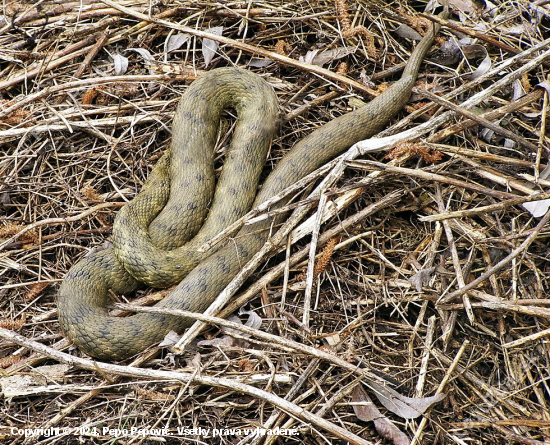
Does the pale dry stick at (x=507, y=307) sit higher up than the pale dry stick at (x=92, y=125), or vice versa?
the pale dry stick at (x=92, y=125)

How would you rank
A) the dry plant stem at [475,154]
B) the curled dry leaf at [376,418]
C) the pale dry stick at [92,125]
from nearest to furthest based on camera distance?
the curled dry leaf at [376,418] → the dry plant stem at [475,154] → the pale dry stick at [92,125]

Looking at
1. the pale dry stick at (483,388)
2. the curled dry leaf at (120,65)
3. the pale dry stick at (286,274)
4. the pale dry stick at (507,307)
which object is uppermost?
the curled dry leaf at (120,65)

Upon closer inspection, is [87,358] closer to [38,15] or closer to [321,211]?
[321,211]

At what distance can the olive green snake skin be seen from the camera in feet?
14.4

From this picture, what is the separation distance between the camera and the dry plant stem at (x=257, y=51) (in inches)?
218

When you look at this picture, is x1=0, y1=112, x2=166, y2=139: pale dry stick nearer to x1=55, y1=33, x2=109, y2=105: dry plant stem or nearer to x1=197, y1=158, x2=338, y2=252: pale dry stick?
x1=55, y1=33, x2=109, y2=105: dry plant stem

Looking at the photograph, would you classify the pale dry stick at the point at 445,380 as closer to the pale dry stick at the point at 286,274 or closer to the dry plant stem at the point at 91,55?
the pale dry stick at the point at 286,274

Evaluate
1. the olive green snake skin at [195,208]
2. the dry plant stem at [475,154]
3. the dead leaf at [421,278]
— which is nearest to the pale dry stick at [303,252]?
the olive green snake skin at [195,208]

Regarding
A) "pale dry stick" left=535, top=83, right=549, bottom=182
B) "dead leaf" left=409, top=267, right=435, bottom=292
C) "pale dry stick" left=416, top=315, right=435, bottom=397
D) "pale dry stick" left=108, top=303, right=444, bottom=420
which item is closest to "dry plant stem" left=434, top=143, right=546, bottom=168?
"pale dry stick" left=535, top=83, right=549, bottom=182

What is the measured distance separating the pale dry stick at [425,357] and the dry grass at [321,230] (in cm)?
2

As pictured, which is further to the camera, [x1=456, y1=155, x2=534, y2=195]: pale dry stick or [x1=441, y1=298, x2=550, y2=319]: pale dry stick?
[x1=456, y1=155, x2=534, y2=195]: pale dry stick

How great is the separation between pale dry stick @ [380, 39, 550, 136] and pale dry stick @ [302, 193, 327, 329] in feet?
3.63

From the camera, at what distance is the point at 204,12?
5887 mm

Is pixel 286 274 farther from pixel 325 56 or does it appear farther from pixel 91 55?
pixel 91 55
